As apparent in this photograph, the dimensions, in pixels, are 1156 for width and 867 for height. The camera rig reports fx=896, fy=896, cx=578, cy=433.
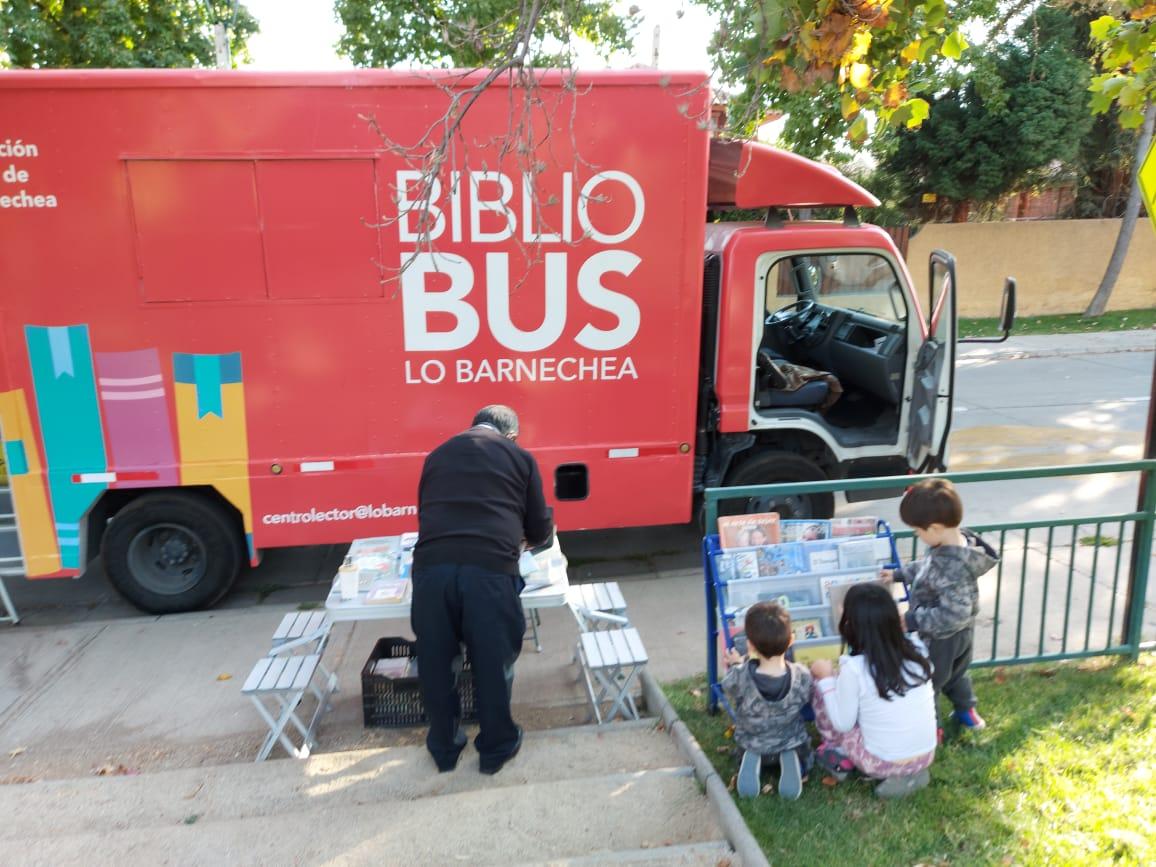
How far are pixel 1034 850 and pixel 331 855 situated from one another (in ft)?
8.02

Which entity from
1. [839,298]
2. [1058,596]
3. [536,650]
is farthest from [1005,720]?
[839,298]

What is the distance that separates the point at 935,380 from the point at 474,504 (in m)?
3.59

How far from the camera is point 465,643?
3.77 m

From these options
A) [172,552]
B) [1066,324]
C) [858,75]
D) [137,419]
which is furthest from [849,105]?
[1066,324]

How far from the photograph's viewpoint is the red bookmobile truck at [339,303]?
4.95m

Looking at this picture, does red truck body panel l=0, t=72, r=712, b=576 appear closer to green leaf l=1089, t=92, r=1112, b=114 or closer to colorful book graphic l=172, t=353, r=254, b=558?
colorful book graphic l=172, t=353, r=254, b=558

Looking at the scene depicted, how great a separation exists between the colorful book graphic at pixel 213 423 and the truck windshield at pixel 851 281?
11.1ft

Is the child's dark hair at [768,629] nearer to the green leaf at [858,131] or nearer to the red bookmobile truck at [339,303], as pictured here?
the green leaf at [858,131]

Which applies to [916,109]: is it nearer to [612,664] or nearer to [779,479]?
[612,664]

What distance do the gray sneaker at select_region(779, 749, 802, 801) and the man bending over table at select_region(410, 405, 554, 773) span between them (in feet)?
3.75

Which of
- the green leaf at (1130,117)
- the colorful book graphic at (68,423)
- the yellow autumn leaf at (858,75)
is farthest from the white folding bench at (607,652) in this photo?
the green leaf at (1130,117)

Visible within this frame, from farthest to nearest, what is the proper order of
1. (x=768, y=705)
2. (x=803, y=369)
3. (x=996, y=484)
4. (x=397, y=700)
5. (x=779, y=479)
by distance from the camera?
(x=996, y=484), (x=803, y=369), (x=779, y=479), (x=397, y=700), (x=768, y=705)

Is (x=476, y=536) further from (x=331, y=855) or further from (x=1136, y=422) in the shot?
(x=1136, y=422)

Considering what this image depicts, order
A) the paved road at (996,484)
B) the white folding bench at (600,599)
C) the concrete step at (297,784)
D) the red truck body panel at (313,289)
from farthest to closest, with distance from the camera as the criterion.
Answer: the paved road at (996,484)
the red truck body panel at (313,289)
the white folding bench at (600,599)
the concrete step at (297,784)
